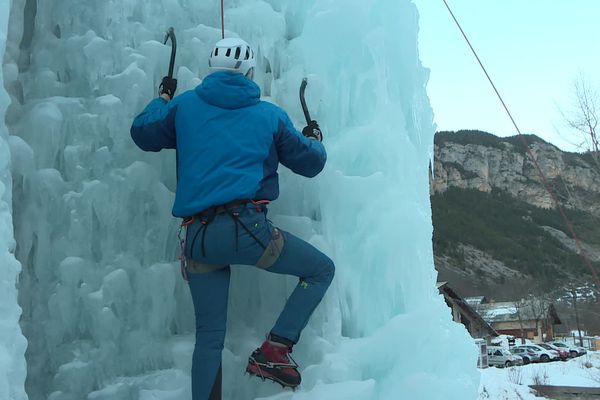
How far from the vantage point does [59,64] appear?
2828mm

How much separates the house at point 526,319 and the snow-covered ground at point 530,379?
2089 centimetres

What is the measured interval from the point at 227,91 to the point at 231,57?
136mm

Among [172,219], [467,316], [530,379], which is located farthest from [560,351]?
[172,219]

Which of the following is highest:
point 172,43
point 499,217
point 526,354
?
point 499,217

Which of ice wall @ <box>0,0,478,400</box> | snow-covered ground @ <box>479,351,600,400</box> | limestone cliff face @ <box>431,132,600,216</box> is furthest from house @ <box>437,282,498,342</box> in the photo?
limestone cliff face @ <box>431,132,600,216</box>

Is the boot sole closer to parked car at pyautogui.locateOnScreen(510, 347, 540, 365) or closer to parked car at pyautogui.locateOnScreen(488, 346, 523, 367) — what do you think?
parked car at pyautogui.locateOnScreen(488, 346, 523, 367)

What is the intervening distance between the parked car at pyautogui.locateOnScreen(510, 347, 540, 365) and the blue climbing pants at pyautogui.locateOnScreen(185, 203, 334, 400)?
2667 cm

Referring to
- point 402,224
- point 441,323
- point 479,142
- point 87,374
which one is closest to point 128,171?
point 87,374

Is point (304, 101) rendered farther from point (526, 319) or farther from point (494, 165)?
point (494, 165)

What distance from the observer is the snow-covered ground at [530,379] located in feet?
40.0

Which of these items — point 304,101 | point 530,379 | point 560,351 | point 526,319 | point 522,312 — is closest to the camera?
point 304,101

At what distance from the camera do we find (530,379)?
15.0m

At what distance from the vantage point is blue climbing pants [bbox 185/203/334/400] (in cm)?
207

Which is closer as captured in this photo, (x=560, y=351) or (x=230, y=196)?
(x=230, y=196)
